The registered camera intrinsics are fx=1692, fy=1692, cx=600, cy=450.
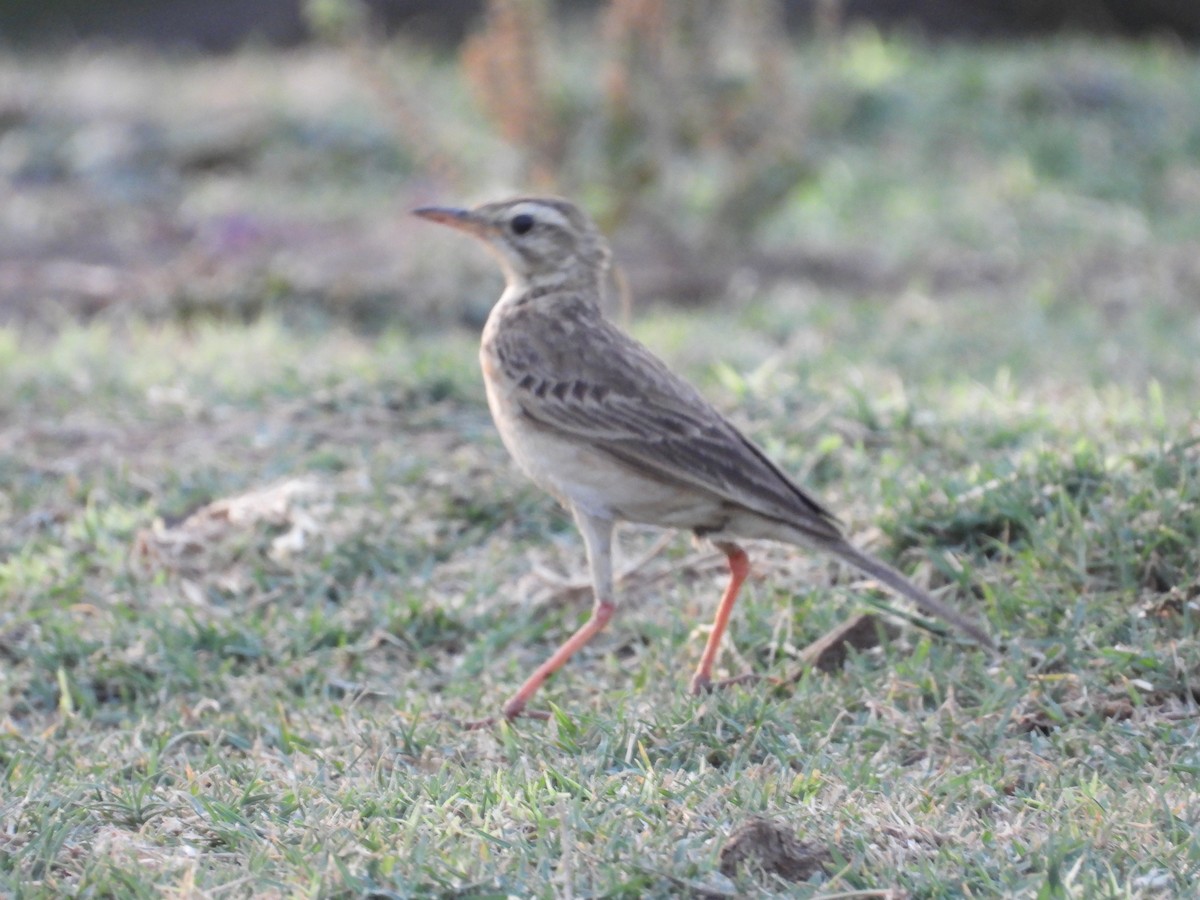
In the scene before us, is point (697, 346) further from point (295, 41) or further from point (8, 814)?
point (295, 41)

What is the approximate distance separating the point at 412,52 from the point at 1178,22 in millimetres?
8461

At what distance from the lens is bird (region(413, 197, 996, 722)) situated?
4777mm

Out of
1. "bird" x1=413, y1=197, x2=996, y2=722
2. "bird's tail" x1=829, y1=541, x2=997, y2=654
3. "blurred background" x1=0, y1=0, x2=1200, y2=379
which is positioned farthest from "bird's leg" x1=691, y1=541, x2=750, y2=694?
"blurred background" x1=0, y1=0, x2=1200, y2=379

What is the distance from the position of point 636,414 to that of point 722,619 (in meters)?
0.65

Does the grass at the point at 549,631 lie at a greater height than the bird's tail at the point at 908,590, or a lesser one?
lesser

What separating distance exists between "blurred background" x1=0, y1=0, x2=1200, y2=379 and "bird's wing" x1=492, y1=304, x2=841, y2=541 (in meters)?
3.40

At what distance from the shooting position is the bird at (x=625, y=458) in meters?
4.78

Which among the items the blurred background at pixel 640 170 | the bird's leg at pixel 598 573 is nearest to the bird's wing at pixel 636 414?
the bird's leg at pixel 598 573

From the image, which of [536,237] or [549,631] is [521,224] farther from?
[549,631]

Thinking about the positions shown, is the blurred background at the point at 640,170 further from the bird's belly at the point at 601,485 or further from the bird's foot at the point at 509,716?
the bird's foot at the point at 509,716

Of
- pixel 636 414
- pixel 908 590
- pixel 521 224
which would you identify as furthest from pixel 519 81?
pixel 908 590

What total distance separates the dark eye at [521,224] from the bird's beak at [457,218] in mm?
94

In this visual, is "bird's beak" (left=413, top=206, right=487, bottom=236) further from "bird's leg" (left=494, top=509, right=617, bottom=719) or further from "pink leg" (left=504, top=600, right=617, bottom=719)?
"pink leg" (left=504, top=600, right=617, bottom=719)

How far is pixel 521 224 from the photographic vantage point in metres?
5.60
